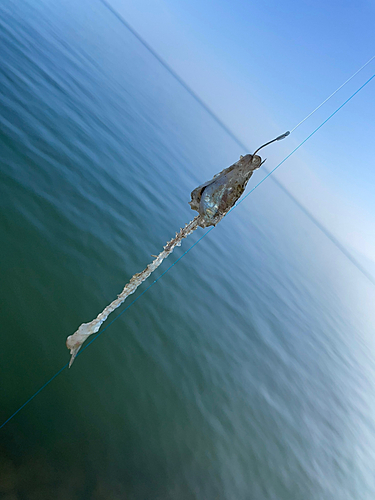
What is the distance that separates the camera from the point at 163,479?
23.3ft

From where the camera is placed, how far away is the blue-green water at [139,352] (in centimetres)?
679

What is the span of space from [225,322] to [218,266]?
16.6 ft

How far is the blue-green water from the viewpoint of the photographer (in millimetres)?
6793

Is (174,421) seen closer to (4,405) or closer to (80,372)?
(80,372)

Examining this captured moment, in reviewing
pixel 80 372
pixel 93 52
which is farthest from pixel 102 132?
pixel 93 52

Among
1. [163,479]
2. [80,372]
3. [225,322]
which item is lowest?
[163,479]

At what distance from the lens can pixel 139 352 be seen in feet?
30.8

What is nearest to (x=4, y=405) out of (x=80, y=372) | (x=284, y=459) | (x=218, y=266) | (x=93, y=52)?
(x=80, y=372)

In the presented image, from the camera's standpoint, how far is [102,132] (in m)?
21.7

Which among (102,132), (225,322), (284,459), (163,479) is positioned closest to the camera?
(163,479)

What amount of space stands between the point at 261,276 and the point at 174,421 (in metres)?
15.1

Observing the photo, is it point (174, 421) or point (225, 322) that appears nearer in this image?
point (174, 421)

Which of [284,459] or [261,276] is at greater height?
[261,276]

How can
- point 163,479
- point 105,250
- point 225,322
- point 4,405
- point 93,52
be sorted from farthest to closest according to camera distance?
point 93,52 → point 225,322 → point 105,250 → point 163,479 → point 4,405
